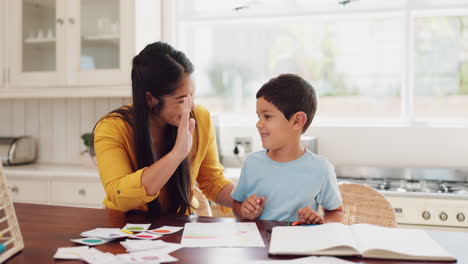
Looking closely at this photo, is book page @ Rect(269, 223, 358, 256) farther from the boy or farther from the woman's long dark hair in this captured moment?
the woman's long dark hair

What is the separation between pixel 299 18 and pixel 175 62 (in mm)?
1811

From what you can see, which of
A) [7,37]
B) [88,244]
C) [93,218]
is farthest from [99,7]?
[88,244]

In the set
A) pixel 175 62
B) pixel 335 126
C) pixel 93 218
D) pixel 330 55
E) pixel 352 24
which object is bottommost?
pixel 93 218

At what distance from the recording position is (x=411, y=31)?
3041mm

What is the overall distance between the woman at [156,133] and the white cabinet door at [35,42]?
1587 mm

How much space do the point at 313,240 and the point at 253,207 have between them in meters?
0.36

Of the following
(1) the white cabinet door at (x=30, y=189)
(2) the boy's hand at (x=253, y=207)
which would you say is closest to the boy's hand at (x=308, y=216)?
(2) the boy's hand at (x=253, y=207)

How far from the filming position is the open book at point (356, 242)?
1.02 meters

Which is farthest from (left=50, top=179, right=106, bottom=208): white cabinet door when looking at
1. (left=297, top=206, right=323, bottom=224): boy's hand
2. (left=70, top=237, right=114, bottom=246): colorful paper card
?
(left=297, top=206, right=323, bottom=224): boy's hand

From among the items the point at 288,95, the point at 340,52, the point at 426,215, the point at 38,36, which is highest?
the point at 38,36

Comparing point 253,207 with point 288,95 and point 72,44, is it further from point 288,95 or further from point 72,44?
point 72,44

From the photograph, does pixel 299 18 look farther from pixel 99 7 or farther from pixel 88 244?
pixel 88 244

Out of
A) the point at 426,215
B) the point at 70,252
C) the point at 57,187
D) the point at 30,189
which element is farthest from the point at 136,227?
the point at 30,189

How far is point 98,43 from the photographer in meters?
3.01
